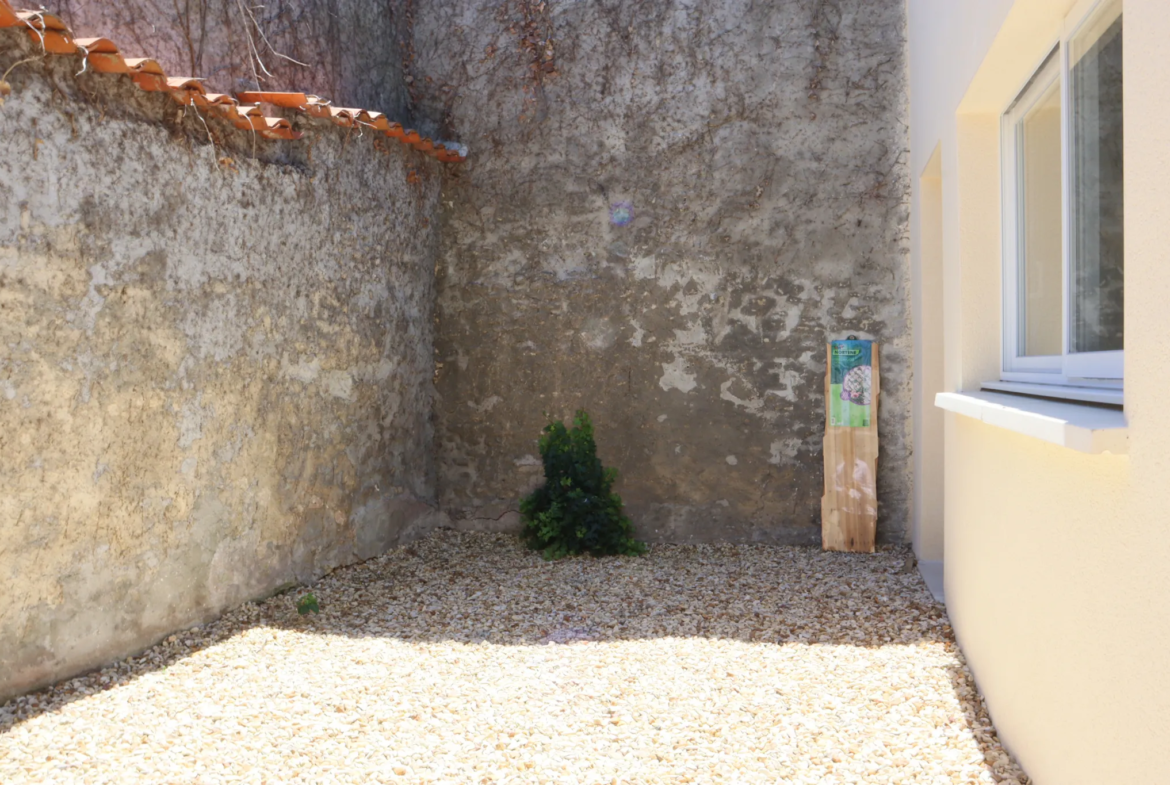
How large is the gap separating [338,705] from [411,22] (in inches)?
179

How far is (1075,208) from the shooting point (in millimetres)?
2352

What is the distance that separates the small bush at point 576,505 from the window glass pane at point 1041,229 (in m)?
2.84

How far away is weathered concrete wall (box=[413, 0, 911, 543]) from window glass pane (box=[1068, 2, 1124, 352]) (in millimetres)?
3222

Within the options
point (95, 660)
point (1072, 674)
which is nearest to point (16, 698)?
point (95, 660)

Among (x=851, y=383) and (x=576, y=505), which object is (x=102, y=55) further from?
(x=851, y=383)

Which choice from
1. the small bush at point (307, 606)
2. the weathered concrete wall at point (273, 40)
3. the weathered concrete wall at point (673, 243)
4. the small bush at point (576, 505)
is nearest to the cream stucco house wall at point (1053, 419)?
the weathered concrete wall at point (673, 243)

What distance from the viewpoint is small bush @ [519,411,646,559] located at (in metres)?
5.45

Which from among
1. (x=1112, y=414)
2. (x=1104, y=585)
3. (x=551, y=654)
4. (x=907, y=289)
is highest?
(x=907, y=289)

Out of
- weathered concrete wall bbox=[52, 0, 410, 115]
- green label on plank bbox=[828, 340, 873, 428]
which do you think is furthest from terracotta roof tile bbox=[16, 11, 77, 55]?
green label on plank bbox=[828, 340, 873, 428]

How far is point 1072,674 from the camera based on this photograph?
2.01 meters

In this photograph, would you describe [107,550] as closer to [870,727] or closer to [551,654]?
[551,654]

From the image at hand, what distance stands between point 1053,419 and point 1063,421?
0.27 ft

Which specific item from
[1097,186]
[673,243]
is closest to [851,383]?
[673,243]

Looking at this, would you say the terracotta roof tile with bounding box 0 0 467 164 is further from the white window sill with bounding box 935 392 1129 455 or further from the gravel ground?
the white window sill with bounding box 935 392 1129 455
